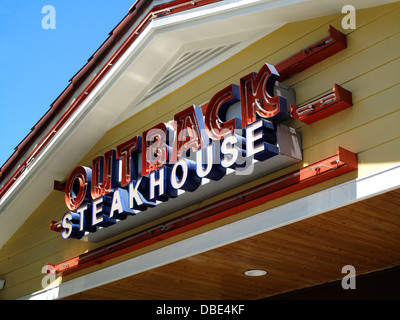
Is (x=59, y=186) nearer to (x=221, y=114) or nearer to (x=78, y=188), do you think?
(x=78, y=188)

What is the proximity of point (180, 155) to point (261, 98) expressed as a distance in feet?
3.81

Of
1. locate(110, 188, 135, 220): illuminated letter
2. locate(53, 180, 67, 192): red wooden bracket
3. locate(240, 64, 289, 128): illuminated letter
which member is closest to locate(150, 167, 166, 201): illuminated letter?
locate(110, 188, 135, 220): illuminated letter

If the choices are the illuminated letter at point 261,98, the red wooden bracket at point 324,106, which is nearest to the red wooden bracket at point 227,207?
the red wooden bracket at point 324,106

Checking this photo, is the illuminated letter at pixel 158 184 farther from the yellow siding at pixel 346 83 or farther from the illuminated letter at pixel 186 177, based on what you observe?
the yellow siding at pixel 346 83

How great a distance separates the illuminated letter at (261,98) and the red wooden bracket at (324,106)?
5.7 inches

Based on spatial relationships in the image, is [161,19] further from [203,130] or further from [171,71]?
[203,130]

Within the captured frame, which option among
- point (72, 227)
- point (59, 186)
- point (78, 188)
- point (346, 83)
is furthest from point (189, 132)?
point (59, 186)

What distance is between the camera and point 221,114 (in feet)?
20.5

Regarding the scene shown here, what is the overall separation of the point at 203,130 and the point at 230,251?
1.33 m

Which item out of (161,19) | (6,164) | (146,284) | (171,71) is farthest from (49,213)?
(161,19)

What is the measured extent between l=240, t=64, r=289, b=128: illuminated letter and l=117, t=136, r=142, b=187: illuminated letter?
5.61 feet

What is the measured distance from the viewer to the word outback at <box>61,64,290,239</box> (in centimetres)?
575

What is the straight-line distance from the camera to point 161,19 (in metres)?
7.14
